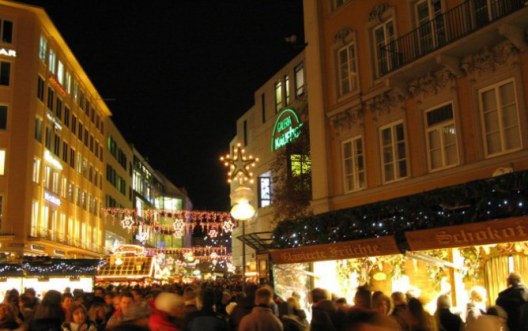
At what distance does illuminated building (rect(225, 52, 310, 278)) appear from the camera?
105 feet

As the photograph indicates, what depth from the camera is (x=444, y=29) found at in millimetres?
15742

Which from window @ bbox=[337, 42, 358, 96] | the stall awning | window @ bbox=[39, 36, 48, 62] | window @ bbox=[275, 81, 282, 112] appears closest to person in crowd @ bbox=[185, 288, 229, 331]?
window @ bbox=[337, 42, 358, 96]

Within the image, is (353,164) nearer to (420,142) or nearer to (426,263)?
(420,142)

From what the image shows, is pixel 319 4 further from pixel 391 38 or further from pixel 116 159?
pixel 116 159

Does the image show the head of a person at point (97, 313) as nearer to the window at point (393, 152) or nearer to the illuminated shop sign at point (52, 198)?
the window at point (393, 152)

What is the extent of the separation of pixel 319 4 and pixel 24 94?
25985mm

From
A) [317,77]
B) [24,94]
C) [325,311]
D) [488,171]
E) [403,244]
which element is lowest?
[325,311]

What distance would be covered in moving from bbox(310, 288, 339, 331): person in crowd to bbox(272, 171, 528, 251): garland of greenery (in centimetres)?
419

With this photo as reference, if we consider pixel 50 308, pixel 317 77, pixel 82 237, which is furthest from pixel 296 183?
pixel 82 237

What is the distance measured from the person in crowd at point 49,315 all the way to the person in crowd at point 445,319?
569cm

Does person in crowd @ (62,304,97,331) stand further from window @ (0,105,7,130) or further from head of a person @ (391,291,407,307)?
window @ (0,105,7,130)

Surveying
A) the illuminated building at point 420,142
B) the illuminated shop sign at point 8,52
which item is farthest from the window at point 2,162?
the illuminated building at point 420,142

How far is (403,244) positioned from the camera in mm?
12367

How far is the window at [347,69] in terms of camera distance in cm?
1967
